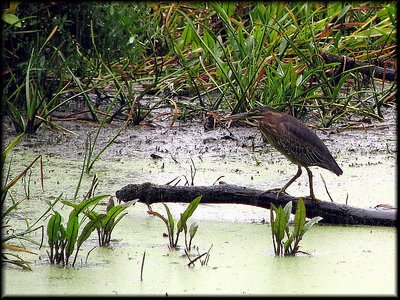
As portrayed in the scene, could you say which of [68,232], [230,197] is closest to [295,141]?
[230,197]

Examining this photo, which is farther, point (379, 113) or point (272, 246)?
point (379, 113)

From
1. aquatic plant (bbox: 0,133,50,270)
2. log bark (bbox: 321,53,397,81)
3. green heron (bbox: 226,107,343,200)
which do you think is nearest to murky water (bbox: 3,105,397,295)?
aquatic plant (bbox: 0,133,50,270)

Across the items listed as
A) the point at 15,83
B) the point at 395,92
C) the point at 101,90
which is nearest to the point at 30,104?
the point at 15,83

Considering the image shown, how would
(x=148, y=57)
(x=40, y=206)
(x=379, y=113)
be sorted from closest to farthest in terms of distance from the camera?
(x=40, y=206) < (x=379, y=113) < (x=148, y=57)

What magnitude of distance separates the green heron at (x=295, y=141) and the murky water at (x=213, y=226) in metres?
0.18

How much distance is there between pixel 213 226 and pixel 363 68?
2600 mm

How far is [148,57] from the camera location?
257 inches

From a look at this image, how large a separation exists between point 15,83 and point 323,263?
9.79 feet

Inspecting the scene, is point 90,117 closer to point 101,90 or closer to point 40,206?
point 101,90

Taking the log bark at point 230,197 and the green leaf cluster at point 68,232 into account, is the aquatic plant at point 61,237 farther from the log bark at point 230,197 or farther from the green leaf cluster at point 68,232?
the log bark at point 230,197

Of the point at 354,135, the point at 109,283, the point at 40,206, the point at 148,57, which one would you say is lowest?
the point at 109,283

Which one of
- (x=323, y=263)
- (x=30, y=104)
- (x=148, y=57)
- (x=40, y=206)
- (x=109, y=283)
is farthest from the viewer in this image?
(x=148, y=57)

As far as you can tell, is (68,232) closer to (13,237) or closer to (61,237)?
(61,237)

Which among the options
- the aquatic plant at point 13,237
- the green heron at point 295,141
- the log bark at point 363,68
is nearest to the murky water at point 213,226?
the aquatic plant at point 13,237
